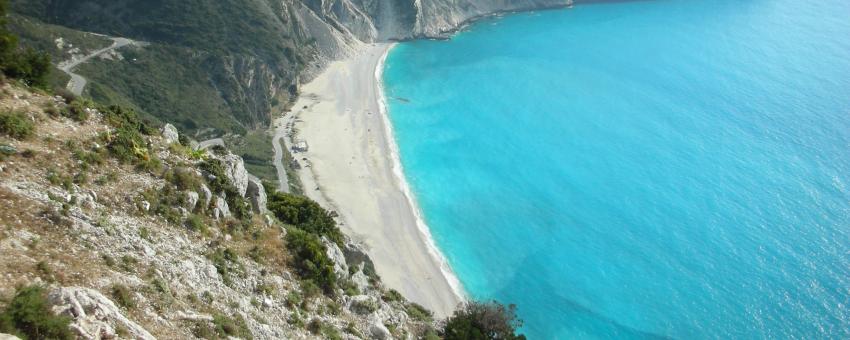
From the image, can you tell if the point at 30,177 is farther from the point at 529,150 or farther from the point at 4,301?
the point at 529,150

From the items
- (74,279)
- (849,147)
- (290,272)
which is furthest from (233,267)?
(849,147)

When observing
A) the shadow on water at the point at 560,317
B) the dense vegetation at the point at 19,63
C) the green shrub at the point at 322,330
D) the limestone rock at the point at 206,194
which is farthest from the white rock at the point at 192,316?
the shadow on water at the point at 560,317

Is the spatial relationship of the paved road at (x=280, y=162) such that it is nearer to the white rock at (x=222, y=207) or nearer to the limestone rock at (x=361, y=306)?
the white rock at (x=222, y=207)

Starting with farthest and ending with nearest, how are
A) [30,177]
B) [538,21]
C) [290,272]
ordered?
[538,21], [290,272], [30,177]

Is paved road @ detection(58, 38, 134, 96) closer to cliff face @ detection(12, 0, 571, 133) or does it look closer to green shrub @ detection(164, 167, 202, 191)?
cliff face @ detection(12, 0, 571, 133)

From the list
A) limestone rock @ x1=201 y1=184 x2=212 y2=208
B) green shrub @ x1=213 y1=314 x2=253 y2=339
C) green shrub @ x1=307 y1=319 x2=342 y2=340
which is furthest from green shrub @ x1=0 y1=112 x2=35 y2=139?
green shrub @ x1=307 y1=319 x2=342 y2=340
